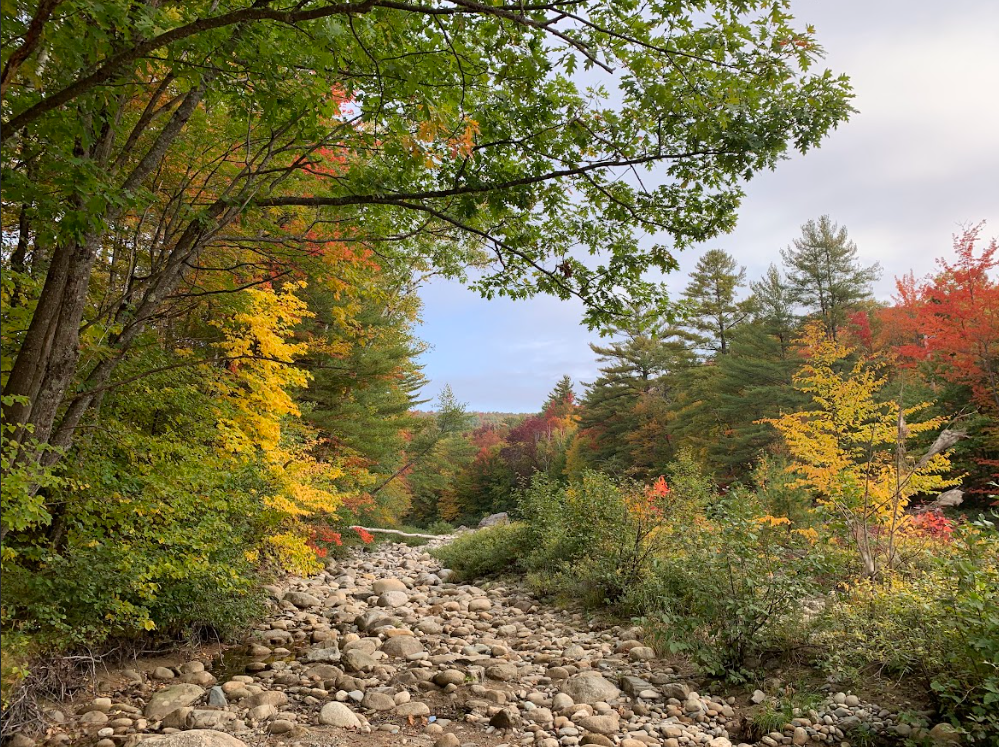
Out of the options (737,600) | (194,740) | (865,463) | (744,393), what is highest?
(744,393)

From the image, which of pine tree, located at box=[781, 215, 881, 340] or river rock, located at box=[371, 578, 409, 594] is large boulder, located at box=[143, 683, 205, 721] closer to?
river rock, located at box=[371, 578, 409, 594]

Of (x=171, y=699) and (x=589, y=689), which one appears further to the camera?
(x=589, y=689)

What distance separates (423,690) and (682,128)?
199 inches

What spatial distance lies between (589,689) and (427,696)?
1428 millimetres

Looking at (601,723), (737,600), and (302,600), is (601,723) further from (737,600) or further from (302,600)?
(302,600)

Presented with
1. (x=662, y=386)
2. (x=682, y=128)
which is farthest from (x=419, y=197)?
(x=662, y=386)

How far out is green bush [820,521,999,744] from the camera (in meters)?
3.44

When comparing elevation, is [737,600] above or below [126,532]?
below

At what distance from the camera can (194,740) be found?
11.9 ft

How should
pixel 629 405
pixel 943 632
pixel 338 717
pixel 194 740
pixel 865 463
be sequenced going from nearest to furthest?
pixel 194 740
pixel 943 632
pixel 338 717
pixel 865 463
pixel 629 405

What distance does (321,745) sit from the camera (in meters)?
4.06

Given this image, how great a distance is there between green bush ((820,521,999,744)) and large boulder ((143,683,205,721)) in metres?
5.10

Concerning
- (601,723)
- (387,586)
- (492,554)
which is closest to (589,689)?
(601,723)

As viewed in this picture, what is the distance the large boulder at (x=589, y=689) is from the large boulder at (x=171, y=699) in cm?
313
